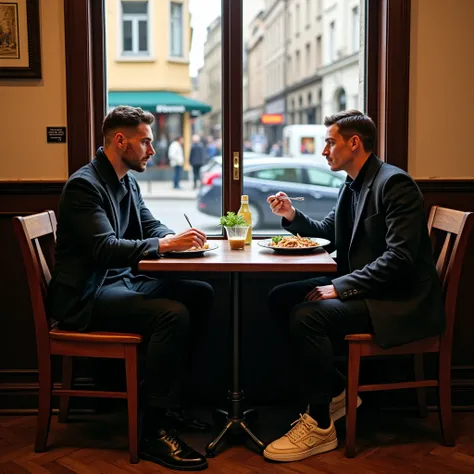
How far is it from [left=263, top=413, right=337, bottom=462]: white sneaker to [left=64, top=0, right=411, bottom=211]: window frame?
107cm

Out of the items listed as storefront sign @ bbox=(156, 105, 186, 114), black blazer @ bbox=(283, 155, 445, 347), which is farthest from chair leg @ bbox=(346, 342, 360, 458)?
storefront sign @ bbox=(156, 105, 186, 114)

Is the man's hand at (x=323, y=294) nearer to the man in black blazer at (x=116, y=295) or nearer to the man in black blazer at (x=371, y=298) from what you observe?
the man in black blazer at (x=371, y=298)

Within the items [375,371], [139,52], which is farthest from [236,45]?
[375,371]

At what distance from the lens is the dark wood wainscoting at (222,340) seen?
9.49 ft

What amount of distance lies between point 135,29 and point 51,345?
1.49 meters

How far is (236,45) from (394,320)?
1.43 m

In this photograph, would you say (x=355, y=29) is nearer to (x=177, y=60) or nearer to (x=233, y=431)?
(x=177, y=60)

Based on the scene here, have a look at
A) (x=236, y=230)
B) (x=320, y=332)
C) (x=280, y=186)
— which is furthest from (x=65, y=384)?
(x=280, y=186)

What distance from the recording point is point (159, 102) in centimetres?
319

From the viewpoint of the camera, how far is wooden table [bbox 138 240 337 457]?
2.30m

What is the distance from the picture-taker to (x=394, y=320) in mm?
2420

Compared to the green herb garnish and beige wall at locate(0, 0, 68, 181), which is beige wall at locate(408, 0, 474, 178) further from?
beige wall at locate(0, 0, 68, 181)

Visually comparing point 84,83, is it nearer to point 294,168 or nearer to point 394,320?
point 294,168

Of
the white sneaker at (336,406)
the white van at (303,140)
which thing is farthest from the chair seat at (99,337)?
the white van at (303,140)
